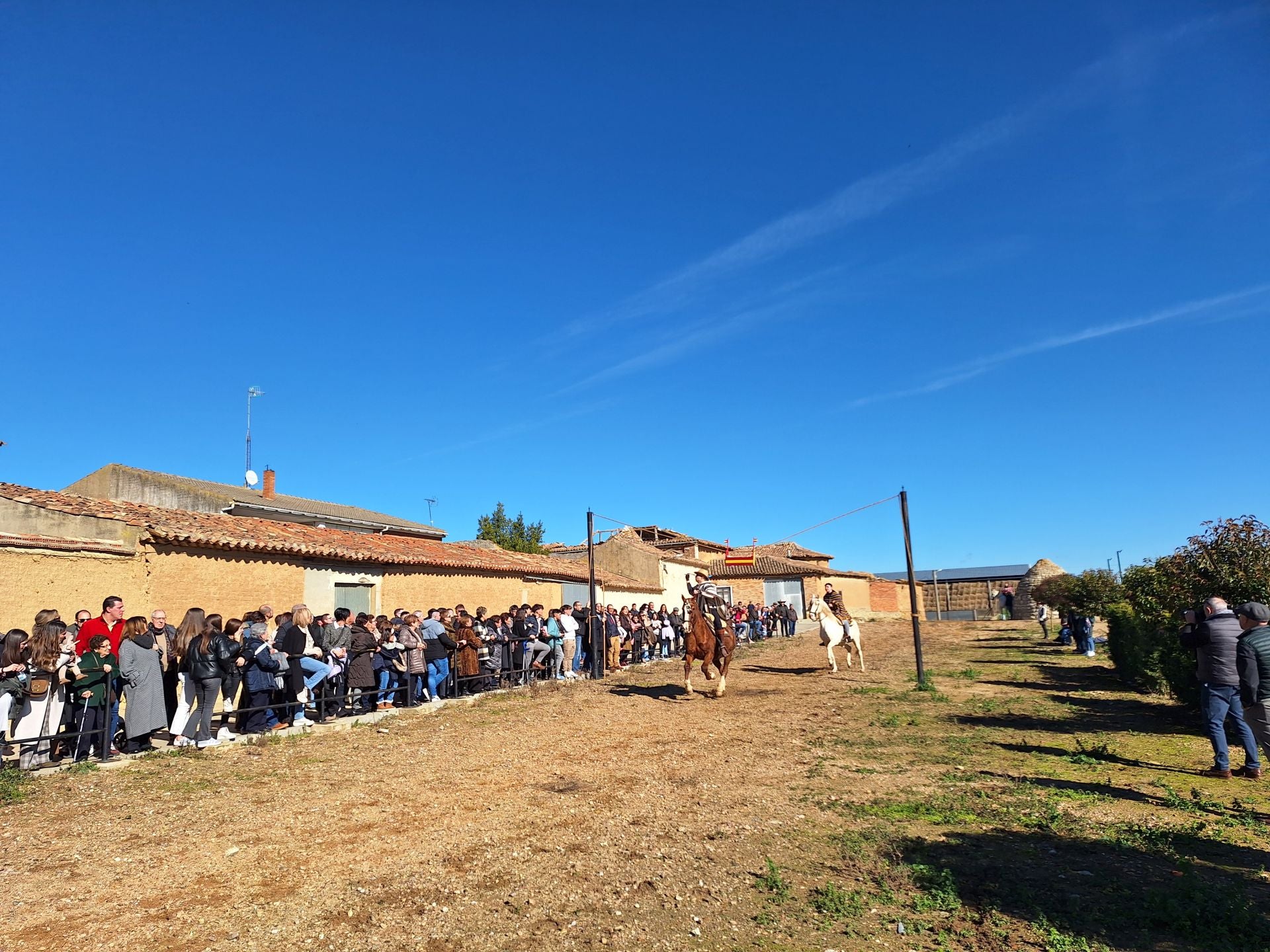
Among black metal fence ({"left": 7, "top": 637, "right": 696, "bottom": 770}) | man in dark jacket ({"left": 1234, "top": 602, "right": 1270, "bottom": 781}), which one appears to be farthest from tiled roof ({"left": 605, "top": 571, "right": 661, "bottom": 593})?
man in dark jacket ({"left": 1234, "top": 602, "right": 1270, "bottom": 781})

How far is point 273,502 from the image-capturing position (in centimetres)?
3103

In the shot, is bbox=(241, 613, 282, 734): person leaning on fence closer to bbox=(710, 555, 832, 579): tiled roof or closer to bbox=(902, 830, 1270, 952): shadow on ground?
bbox=(902, 830, 1270, 952): shadow on ground

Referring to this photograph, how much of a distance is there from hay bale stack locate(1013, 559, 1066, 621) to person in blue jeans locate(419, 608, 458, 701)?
1508 inches

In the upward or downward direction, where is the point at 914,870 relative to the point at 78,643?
downward

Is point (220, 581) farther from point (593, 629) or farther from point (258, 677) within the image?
point (593, 629)

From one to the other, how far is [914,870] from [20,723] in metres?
9.62

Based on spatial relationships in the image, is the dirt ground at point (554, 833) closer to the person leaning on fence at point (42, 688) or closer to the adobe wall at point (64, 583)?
the person leaning on fence at point (42, 688)

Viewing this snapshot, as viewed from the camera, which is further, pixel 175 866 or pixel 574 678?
pixel 574 678

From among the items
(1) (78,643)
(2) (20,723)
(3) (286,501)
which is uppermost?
(3) (286,501)

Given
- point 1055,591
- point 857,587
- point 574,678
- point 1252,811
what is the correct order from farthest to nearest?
1. point 857,587
2. point 1055,591
3. point 574,678
4. point 1252,811

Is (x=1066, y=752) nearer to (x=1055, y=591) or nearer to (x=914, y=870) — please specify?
(x=914, y=870)

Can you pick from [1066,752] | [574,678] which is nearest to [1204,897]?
[1066,752]

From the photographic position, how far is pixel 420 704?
45.9ft

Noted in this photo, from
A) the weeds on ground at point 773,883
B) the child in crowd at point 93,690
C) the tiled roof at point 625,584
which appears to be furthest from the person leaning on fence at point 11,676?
the tiled roof at point 625,584
